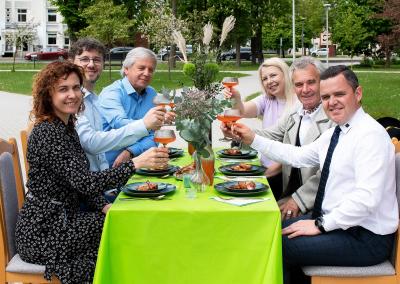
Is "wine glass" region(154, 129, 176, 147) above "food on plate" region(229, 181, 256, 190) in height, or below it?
above

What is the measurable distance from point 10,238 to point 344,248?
79.1 inches

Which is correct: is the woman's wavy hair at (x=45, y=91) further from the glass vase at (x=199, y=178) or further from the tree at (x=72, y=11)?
the tree at (x=72, y=11)

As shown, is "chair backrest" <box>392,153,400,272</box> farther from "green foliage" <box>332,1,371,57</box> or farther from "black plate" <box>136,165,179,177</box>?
"green foliage" <box>332,1,371,57</box>

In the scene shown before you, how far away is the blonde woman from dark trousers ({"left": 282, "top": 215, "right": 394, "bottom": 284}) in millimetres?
1541

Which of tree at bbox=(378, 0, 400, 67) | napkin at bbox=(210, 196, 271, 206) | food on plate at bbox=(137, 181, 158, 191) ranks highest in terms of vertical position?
tree at bbox=(378, 0, 400, 67)

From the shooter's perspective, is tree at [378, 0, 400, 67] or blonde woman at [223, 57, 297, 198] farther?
tree at [378, 0, 400, 67]

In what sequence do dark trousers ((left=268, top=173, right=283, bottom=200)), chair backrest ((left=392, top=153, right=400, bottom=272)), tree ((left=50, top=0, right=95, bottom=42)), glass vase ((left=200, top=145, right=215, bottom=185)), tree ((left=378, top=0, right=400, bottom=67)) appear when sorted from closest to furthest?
chair backrest ((left=392, top=153, right=400, bottom=272)) < glass vase ((left=200, top=145, right=215, bottom=185)) < dark trousers ((left=268, top=173, right=283, bottom=200)) < tree ((left=378, top=0, right=400, bottom=67)) < tree ((left=50, top=0, right=95, bottom=42))

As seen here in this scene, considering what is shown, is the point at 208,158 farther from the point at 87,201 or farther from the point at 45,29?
the point at 45,29

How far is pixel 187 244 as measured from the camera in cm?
321

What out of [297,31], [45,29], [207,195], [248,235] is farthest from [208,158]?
[45,29]

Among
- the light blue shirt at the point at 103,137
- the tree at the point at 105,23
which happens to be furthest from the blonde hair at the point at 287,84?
the tree at the point at 105,23

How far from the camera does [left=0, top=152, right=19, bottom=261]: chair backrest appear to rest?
142 inches

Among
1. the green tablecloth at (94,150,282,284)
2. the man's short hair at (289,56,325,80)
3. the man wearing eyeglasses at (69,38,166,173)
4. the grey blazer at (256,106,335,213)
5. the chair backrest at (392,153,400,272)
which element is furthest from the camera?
the man's short hair at (289,56,325,80)

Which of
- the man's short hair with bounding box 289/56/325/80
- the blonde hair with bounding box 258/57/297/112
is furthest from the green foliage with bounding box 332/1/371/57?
the man's short hair with bounding box 289/56/325/80
